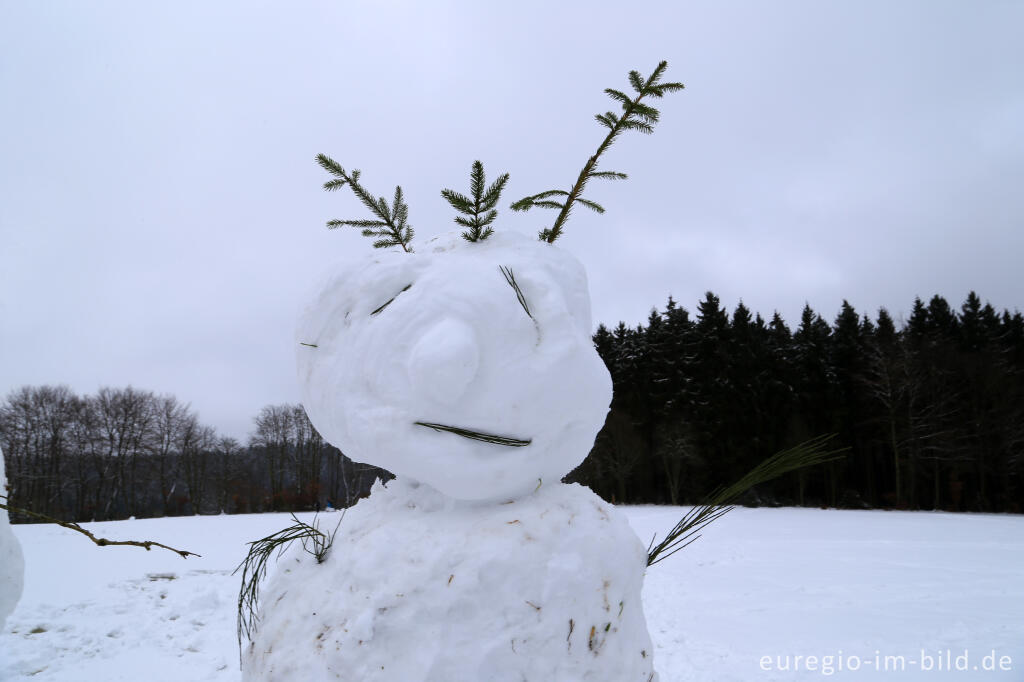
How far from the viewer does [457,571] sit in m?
1.59

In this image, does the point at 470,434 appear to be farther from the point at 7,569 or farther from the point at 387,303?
the point at 7,569

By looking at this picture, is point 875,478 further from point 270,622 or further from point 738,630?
point 270,622

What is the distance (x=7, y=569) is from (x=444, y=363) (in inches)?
193

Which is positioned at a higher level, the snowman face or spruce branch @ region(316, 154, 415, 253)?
spruce branch @ region(316, 154, 415, 253)

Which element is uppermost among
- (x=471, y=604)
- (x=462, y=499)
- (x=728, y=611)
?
(x=462, y=499)

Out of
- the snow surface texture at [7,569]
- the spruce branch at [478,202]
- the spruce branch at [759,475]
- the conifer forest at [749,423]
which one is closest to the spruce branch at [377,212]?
the spruce branch at [478,202]

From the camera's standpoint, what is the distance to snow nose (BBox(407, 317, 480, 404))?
157 centimetres

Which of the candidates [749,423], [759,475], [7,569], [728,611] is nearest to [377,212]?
[759,475]

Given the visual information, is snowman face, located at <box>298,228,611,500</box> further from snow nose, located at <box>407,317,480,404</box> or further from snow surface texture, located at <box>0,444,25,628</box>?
snow surface texture, located at <box>0,444,25,628</box>

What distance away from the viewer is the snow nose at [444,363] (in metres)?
1.57

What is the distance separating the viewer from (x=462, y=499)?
1.78m

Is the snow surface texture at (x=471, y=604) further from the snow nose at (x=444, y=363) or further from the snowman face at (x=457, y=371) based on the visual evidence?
the snow nose at (x=444, y=363)

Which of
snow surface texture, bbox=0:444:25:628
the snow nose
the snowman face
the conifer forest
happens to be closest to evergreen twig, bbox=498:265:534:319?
the snowman face

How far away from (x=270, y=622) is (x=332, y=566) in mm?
295
